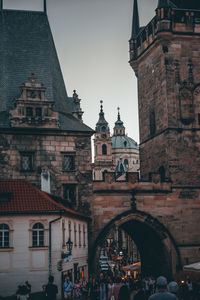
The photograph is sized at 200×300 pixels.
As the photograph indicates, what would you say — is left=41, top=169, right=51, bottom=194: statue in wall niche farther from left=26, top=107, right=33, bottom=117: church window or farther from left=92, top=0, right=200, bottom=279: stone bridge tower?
left=26, top=107, right=33, bottom=117: church window

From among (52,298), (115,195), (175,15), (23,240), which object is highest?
(175,15)

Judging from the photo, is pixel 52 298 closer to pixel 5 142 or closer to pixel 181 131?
pixel 5 142

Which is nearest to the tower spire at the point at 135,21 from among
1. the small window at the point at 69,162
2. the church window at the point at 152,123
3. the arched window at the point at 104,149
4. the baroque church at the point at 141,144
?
the baroque church at the point at 141,144

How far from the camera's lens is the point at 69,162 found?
33.5 m

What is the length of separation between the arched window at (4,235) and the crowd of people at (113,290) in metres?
3.01

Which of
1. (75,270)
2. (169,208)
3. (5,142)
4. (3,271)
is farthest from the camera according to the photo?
(169,208)

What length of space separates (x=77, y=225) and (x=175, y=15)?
15671mm

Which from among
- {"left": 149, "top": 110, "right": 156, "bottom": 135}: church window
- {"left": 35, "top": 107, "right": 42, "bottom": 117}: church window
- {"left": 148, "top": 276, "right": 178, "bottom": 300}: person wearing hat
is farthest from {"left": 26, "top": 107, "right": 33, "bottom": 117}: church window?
{"left": 148, "top": 276, "right": 178, "bottom": 300}: person wearing hat

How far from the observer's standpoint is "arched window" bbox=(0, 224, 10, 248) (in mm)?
24250

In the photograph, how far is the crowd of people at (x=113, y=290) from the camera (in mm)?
8440

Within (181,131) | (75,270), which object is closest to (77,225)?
(75,270)

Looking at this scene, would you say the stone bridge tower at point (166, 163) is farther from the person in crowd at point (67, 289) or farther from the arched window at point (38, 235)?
the person in crowd at point (67, 289)

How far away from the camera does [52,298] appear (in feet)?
49.1

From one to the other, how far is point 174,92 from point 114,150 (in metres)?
133
